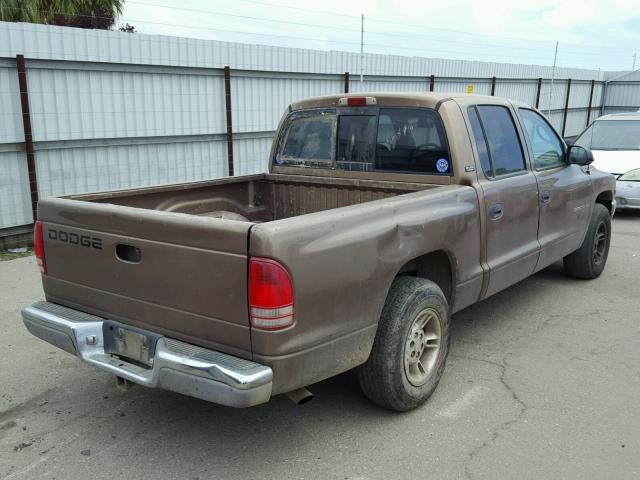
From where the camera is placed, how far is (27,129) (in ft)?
24.2

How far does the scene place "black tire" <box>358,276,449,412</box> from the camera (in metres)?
3.30

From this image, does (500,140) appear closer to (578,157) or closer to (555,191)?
(555,191)

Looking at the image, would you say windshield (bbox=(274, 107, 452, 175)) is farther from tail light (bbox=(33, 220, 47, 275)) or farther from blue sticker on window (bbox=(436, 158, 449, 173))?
tail light (bbox=(33, 220, 47, 275))

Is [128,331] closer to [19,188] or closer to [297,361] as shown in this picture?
[297,361]

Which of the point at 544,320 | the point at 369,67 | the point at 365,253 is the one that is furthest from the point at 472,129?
the point at 369,67

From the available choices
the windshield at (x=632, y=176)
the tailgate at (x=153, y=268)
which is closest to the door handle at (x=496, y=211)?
the tailgate at (x=153, y=268)

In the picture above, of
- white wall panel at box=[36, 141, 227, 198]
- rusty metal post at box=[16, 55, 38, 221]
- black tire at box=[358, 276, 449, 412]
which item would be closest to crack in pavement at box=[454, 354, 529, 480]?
black tire at box=[358, 276, 449, 412]

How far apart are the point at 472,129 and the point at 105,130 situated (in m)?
5.76

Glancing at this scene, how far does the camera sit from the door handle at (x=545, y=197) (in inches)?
189

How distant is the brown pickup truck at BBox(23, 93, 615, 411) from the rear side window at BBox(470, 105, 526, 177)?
0.02 metres

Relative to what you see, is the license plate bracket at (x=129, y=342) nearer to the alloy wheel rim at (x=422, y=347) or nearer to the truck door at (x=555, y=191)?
the alloy wheel rim at (x=422, y=347)

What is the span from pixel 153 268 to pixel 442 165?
6.97 ft

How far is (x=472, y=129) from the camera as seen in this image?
419 centimetres

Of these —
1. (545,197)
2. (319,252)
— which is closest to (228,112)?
(545,197)
